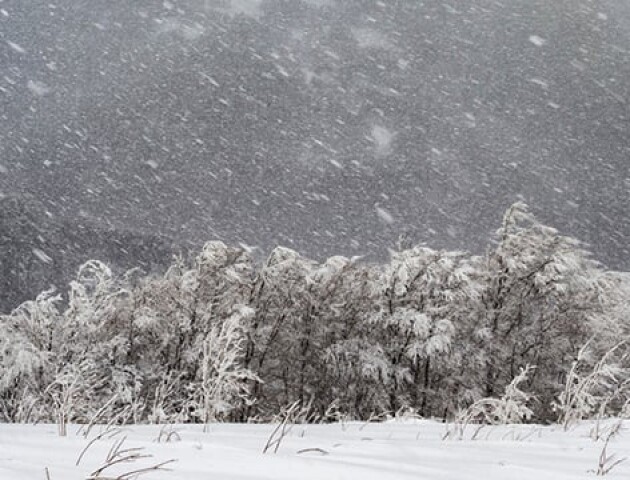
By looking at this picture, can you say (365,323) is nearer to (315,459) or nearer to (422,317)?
(422,317)

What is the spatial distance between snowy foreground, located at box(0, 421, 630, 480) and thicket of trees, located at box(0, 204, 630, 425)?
1752 centimetres

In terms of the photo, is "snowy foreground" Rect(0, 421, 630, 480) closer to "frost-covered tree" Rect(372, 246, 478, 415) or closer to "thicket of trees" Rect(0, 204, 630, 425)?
"thicket of trees" Rect(0, 204, 630, 425)

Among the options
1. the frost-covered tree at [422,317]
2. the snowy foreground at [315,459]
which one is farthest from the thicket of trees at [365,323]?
the snowy foreground at [315,459]

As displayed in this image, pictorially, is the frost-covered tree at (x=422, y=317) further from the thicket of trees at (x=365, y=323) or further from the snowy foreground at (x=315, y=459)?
the snowy foreground at (x=315, y=459)

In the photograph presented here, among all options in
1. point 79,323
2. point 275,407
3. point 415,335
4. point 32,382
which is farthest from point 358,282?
point 32,382

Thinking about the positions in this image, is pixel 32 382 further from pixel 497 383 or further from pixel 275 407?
pixel 497 383

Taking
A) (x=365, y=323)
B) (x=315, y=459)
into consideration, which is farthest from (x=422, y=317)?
(x=315, y=459)

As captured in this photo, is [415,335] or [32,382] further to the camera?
[415,335]

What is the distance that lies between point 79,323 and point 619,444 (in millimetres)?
19328

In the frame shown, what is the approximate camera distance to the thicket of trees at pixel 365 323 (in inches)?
826

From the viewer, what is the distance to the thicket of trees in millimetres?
20984

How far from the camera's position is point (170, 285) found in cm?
2383

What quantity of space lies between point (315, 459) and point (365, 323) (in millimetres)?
21669

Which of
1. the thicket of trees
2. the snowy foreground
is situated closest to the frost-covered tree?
the thicket of trees
